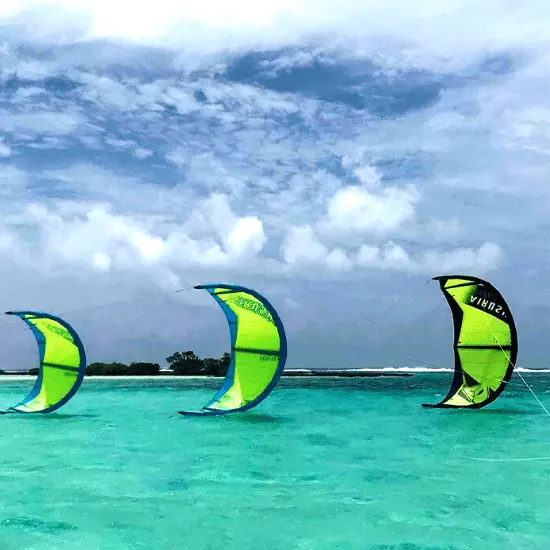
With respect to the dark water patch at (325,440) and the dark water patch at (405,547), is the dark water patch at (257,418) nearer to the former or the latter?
the dark water patch at (325,440)

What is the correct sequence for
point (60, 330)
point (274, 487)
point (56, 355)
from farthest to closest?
point (56, 355)
point (60, 330)
point (274, 487)

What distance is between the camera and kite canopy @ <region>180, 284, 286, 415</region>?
21047 mm

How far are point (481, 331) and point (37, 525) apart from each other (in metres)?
16.4

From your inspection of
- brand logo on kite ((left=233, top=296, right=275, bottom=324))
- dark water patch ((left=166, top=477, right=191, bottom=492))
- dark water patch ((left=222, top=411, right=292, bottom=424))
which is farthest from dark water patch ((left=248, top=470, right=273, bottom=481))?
dark water patch ((left=222, top=411, right=292, bottom=424))

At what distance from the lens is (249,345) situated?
848 inches

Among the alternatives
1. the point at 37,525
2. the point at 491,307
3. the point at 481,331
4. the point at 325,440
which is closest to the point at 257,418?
the point at 325,440

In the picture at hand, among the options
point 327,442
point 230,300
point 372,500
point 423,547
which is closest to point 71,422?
point 230,300

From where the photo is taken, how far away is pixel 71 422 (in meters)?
24.1

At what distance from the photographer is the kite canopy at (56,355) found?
2364 cm

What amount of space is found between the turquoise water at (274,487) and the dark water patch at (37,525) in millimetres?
27

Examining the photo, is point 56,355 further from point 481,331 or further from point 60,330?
point 481,331

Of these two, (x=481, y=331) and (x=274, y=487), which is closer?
(x=274, y=487)

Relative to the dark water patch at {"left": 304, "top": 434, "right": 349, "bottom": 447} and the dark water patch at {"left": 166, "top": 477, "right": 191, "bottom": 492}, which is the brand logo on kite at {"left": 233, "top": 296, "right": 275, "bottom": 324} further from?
the dark water patch at {"left": 166, "top": 477, "right": 191, "bottom": 492}

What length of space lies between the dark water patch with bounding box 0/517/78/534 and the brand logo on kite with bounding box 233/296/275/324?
11.7m
